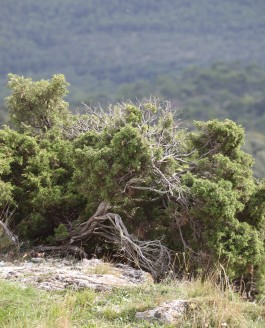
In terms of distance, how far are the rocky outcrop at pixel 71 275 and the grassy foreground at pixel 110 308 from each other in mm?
427

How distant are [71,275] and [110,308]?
68.2 inches

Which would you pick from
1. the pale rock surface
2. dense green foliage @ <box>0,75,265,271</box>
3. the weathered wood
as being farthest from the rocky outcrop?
dense green foliage @ <box>0,75,265,271</box>

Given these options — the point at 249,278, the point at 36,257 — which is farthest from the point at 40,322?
the point at 249,278

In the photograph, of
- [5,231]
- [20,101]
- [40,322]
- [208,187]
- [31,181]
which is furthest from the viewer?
[20,101]

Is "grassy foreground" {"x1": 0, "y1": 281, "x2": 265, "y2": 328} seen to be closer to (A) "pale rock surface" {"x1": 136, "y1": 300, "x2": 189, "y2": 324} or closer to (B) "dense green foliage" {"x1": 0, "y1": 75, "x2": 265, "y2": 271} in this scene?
(A) "pale rock surface" {"x1": 136, "y1": 300, "x2": 189, "y2": 324}

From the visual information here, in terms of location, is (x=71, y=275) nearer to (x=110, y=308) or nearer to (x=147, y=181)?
(x=110, y=308)

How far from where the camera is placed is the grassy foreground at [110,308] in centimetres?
823

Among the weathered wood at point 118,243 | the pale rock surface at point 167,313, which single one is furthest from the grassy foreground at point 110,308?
the weathered wood at point 118,243

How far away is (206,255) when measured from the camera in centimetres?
1415

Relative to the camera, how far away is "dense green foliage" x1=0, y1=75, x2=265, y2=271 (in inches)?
549

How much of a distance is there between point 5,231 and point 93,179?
8.86ft

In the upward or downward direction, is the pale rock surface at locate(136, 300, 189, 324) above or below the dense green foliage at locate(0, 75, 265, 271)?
below

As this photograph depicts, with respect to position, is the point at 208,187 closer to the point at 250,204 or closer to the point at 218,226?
the point at 218,226

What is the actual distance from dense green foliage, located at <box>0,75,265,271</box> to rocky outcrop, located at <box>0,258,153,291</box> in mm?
2037
